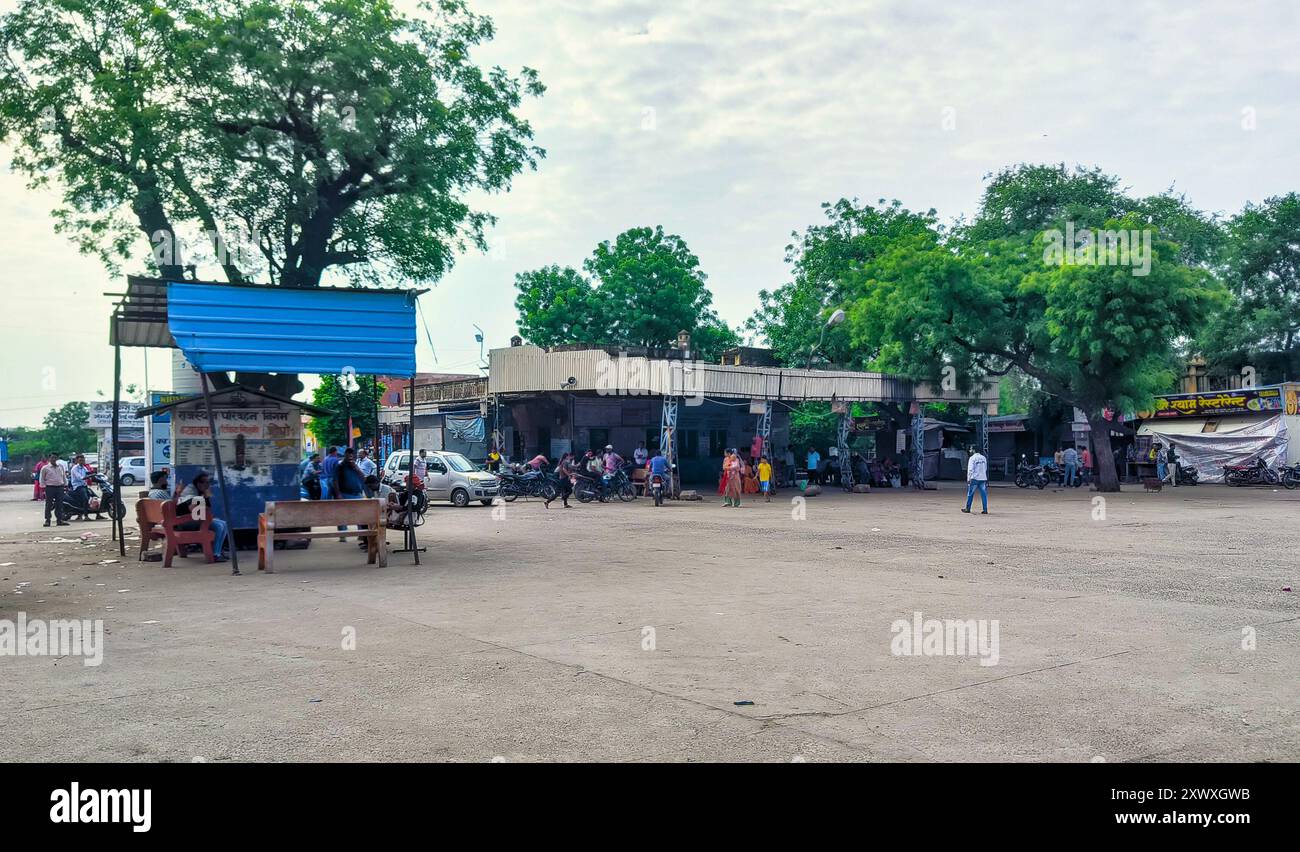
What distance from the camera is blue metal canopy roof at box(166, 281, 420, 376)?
12141 mm

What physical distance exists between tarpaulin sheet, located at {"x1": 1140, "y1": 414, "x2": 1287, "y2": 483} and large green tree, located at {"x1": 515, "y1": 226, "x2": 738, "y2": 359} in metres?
22.9

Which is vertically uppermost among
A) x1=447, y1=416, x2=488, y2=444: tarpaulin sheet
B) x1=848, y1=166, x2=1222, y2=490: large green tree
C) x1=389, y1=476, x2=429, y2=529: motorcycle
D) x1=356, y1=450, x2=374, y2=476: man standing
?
x1=848, y1=166, x2=1222, y2=490: large green tree

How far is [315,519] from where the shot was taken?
12.8 metres

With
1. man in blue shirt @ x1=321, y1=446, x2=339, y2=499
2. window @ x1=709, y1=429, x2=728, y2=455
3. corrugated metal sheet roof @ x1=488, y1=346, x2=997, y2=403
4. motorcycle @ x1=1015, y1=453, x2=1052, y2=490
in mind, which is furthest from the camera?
window @ x1=709, y1=429, x2=728, y2=455

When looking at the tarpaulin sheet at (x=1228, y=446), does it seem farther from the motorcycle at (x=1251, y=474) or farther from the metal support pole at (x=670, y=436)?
the metal support pole at (x=670, y=436)

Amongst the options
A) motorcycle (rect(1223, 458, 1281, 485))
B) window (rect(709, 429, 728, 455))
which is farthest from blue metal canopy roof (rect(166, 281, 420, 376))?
motorcycle (rect(1223, 458, 1281, 485))

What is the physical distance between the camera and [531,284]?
54.8 m

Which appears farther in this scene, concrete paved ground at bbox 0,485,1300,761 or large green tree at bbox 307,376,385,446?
large green tree at bbox 307,376,385,446

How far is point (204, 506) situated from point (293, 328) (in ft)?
10.3

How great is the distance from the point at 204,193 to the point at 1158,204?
42.6 m

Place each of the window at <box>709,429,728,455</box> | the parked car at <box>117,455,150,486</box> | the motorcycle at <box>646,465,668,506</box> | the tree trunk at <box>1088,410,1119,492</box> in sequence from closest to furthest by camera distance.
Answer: the motorcycle at <box>646,465,668,506</box>
the tree trunk at <box>1088,410,1119,492</box>
the window at <box>709,429,728,455</box>
the parked car at <box>117,455,150,486</box>
